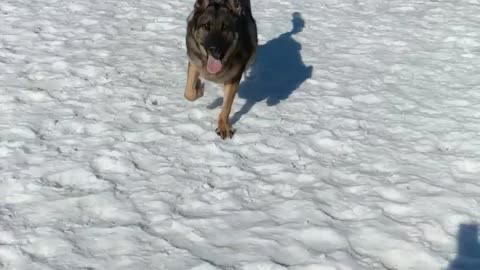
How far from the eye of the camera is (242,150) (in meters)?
6.15

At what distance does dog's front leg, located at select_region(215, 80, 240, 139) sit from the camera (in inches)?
253

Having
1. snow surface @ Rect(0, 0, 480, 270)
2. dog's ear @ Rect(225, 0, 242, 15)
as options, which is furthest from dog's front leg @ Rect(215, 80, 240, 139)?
dog's ear @ Rect(225, 0, 242, 15)

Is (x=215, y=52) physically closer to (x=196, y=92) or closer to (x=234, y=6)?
(x=234, y=6)

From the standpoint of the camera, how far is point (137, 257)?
426 cm

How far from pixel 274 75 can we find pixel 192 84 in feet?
5.53

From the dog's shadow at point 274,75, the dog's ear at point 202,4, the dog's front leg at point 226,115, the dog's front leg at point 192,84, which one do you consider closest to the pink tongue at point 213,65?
the dog's front leg at point 226,115

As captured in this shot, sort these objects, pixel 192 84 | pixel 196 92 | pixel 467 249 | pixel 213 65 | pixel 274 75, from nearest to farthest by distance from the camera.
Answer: pixel 467 249 < pixel 213 65 < pixel 192 84 < pixel 196 92 < pixel 274 75

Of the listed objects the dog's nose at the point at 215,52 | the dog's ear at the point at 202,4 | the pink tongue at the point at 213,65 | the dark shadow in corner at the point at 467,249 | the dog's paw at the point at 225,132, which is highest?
the dog's ear at the point at 202,4

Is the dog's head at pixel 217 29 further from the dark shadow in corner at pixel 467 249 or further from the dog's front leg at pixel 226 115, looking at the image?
the dark shadow in corner at pixel 467 249

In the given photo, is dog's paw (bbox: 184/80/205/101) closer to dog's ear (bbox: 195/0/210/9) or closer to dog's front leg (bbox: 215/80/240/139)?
dog's front leg (bbox: 215/80/240/139)

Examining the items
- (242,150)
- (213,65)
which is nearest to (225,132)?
(242,150)

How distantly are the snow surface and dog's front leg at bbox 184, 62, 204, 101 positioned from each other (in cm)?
A: 12

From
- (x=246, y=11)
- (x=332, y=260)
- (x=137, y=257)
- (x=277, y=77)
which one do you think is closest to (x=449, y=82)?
(x=277, y=77)

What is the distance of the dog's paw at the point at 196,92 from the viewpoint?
23.4ft
